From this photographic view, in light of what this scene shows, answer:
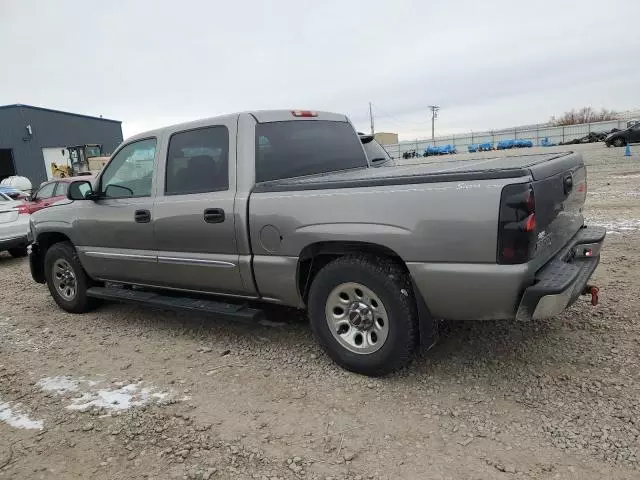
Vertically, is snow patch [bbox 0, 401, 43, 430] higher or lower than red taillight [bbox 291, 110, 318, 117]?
lower

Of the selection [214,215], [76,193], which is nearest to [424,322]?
[214,215]

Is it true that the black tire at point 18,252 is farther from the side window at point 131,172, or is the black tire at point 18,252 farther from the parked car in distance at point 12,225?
the side window at point 131,172

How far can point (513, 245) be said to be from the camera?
285cm

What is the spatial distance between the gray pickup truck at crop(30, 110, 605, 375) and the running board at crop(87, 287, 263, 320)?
0.02 m

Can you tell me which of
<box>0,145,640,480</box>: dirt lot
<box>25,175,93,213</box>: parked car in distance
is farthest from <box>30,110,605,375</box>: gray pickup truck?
<box>25,175,93,213</box>: parked car in distance

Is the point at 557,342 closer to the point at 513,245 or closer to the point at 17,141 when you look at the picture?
the point at 513,245

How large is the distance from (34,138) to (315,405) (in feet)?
126

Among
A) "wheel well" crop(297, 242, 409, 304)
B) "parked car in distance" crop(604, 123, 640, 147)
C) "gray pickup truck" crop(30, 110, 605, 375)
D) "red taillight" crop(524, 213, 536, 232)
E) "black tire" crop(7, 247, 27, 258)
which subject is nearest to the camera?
"red taillight" crop(524, 213, 536, 232)

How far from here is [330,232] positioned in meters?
3.46

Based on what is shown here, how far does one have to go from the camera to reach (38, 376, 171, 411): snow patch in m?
3.53

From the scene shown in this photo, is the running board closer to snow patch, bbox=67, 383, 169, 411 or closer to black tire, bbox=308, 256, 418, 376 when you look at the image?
black tire, bbox=308, 256, 418, 376

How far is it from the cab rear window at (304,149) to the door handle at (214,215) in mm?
397

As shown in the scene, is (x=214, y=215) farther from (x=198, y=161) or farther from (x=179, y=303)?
(x=179, y=303)

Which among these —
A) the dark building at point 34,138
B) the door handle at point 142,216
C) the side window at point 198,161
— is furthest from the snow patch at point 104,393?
the dark building at point 34,138
